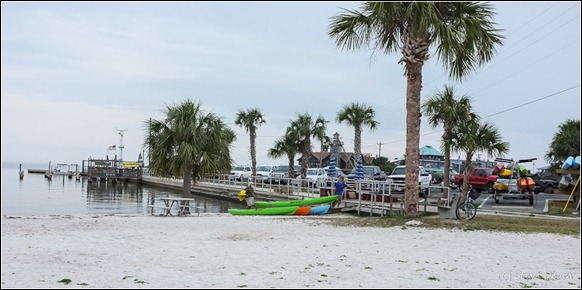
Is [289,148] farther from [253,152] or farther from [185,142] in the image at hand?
[185,142]

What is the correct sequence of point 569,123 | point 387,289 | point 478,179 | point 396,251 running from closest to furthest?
point 387,289 → point 396,251 → point 478,179 → point 569,123

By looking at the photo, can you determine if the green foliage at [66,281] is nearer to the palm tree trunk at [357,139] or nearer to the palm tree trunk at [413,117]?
the palm tree trunk at [413,117]

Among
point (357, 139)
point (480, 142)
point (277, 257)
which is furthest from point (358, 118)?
point (277, 257)

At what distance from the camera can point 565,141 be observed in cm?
3916

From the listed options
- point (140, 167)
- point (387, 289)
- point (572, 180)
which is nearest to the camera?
point (387, 289)

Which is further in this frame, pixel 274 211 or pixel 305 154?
pixel 305 154

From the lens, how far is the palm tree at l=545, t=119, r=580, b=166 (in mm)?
38031

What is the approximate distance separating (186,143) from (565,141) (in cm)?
2644

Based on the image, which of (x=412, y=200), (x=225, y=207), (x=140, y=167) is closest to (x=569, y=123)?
(x=225, y=207)

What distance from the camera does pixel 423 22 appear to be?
52.1 ft

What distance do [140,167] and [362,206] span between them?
55246mm

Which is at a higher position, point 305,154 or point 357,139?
point 357,139

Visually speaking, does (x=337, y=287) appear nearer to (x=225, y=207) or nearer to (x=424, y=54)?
(x=424, y=54)

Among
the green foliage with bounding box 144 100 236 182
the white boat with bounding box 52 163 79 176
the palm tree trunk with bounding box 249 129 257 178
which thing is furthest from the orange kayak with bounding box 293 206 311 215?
the white boat with bounding box 52 163 79 176
